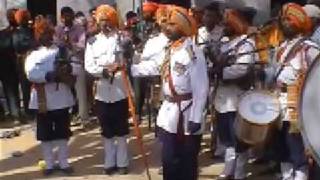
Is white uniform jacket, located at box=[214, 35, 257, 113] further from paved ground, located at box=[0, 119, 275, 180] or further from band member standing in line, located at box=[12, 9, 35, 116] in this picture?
band member standing in line, located at box=[12, 9, 35, 116]

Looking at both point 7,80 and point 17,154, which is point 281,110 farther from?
point 7,80

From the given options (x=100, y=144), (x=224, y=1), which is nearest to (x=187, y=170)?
(x=100, y=144)

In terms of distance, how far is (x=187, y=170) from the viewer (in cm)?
640

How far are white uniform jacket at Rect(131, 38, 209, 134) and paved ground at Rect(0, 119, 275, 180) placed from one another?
2.02 metres

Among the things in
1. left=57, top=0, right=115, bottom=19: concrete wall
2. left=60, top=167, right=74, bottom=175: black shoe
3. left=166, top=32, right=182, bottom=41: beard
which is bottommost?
left=60, top=167, right=74, bottom=175: black shoe

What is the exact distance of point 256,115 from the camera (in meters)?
7.07

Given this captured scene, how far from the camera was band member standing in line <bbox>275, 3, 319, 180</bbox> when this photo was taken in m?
6.83

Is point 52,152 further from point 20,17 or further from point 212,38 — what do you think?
point 20,17

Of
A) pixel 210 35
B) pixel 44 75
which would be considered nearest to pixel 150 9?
pixel 210 35

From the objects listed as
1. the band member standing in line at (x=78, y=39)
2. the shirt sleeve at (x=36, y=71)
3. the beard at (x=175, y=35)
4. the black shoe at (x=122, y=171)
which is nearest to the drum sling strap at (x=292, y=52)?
the beard at (x=175, y=35)

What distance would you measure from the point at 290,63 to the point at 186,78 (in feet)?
4.01

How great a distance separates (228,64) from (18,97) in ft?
16.5

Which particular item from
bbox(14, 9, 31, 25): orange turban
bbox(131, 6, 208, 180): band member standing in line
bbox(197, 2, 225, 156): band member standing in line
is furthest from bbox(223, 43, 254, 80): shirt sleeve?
bbox(14, 9, 31, 25): orange turban

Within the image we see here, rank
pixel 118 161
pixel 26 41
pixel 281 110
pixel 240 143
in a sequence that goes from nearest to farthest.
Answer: pixel 281 110 → pixel 240 143 → pixel 118 161 → pixel 26 41
